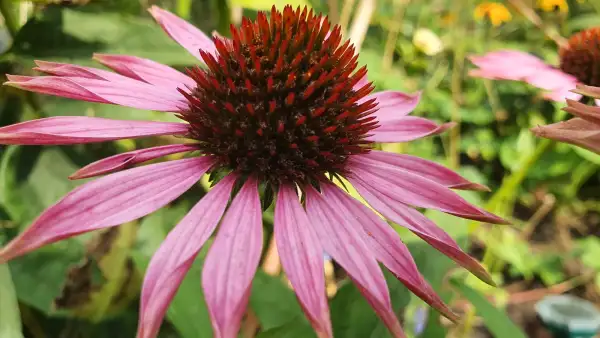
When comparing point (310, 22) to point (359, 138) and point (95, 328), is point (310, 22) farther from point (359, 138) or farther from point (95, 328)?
point (95, 328)

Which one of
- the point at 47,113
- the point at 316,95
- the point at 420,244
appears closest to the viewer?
the point at 316,95

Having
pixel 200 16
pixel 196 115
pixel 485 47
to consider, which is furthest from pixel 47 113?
pixel 485 47

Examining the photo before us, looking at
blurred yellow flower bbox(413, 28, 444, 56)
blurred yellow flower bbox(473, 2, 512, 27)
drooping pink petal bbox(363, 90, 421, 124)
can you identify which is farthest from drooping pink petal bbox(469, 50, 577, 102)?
blurred yellow flower bbox(473, 2, 512, 27)

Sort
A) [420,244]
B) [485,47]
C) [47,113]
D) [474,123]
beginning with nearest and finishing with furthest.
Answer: [420,244] → [47,113] → [474,123] → [485,47]

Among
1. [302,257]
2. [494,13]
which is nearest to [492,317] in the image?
[302,257]

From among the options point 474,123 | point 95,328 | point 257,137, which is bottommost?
point 95,328

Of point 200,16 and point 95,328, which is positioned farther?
point 200,16

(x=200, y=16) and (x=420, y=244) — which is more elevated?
(x=200, y=16)
